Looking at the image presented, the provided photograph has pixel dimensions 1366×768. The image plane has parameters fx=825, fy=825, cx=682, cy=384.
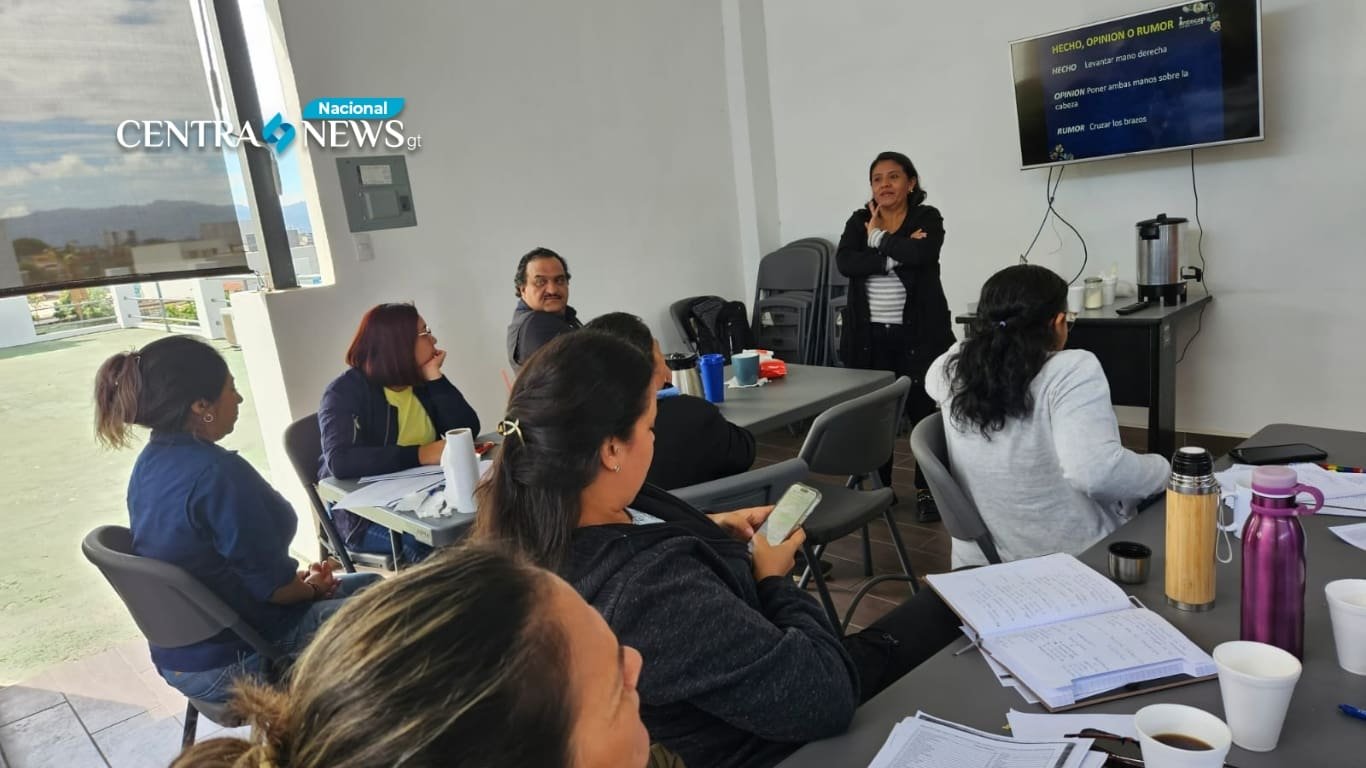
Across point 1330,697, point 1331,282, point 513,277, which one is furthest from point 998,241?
point 1330,697

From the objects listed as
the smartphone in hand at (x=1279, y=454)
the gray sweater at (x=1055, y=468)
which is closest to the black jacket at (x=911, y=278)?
the gray sweater at (x=1055, y=468)

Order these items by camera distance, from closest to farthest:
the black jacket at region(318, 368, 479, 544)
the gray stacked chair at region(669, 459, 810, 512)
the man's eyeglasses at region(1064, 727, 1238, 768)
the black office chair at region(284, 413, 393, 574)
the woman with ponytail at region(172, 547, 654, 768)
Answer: the woman with ponytail at region(172, 547, 654, 768)
the man's eyeglasses at region(1064, 727, 1238, 768)
the gray stacked chair at region(669, 459, 810, 512)
the black jacket at region(318, 368, 479, 544)
the black office chair at region(284, 413, 393, 574)

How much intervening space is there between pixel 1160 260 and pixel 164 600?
371 centimetres

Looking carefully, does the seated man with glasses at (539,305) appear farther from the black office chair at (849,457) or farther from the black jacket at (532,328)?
the black office chair at (849,457)

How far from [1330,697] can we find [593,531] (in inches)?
34.3

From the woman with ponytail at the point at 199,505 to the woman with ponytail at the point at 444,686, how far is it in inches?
53.1

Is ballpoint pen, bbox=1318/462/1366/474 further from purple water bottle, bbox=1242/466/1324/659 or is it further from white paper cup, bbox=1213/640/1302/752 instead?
white paper cup, bbox=1213/640/1302/752

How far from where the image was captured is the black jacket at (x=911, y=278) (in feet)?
11.3

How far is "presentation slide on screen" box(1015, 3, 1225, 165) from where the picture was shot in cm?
335

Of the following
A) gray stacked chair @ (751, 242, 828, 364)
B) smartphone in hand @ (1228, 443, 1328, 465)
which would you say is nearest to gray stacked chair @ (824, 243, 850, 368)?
gray stacked chair @ (751, 242, 828, 364)


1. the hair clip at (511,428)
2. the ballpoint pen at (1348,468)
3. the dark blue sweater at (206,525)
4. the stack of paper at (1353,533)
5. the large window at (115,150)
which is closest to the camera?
the hair clip at (511,428)

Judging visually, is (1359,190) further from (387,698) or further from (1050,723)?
(387,698)

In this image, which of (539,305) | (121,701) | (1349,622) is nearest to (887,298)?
(539,305)

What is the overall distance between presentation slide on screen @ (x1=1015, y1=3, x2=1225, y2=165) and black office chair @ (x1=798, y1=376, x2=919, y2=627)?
6.39 feet
